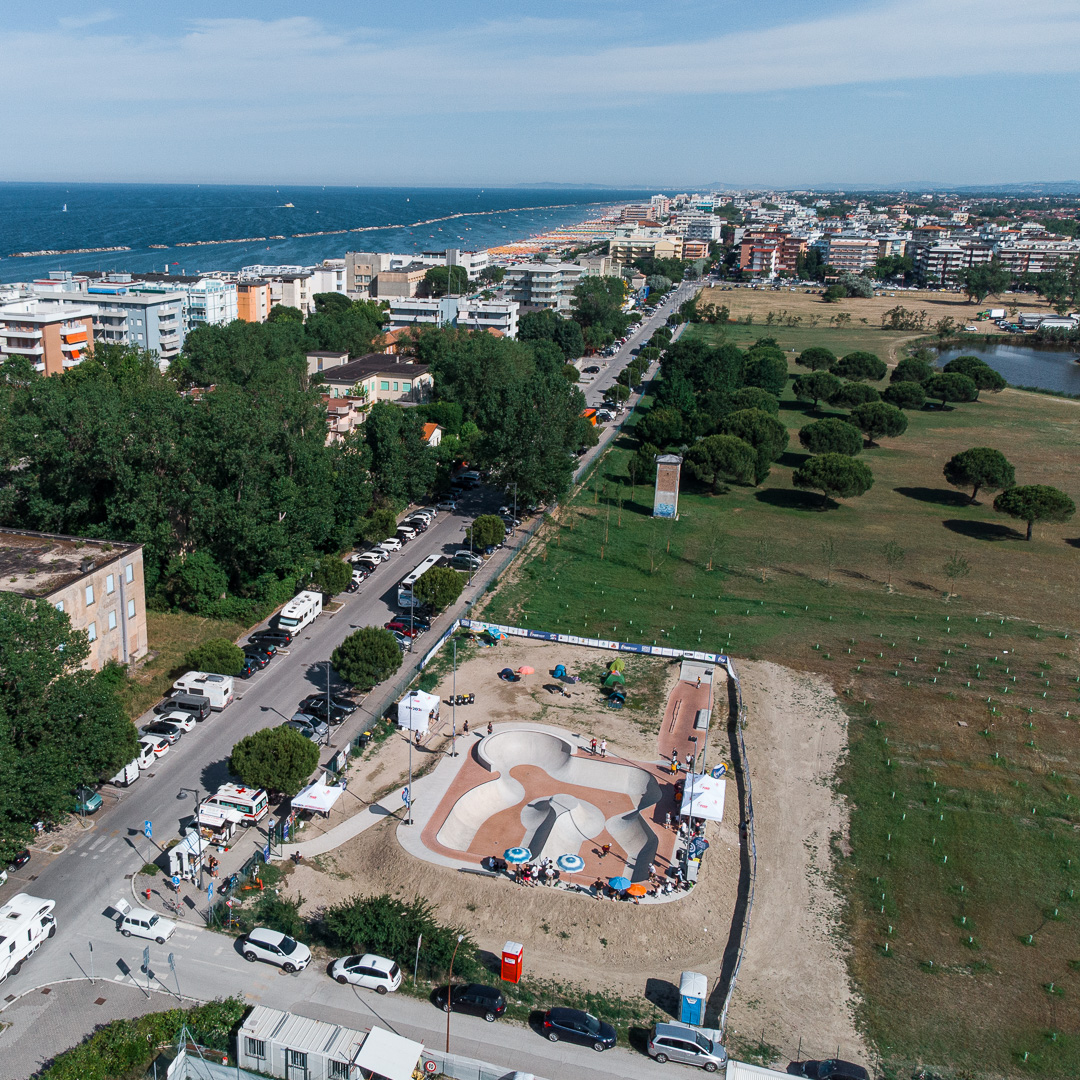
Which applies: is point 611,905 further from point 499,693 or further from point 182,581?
point 182,581

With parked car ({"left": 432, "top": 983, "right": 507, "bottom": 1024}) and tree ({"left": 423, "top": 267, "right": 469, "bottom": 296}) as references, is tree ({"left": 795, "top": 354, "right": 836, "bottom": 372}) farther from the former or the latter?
parked car ({"left": 432, "top": 983, "right": 507, "bottom": 1024})

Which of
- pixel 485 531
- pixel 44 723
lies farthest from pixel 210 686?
pixel 485 531

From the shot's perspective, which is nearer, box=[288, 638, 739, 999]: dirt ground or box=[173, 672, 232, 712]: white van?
box=[288, 638, 739, 999]: dirt ground

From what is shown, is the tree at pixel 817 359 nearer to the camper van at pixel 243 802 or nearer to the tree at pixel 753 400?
the tree at pixel 753 400

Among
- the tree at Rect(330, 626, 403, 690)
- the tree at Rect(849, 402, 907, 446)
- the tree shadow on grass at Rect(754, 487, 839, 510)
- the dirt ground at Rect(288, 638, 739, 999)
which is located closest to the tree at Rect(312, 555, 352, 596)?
the tree at Rect(330, 626, 403, 690)

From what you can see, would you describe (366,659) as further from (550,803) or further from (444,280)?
(444,280)
